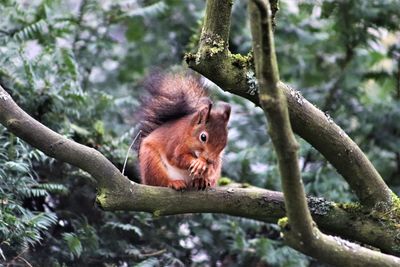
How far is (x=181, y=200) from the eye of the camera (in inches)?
109

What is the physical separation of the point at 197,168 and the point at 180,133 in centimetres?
28

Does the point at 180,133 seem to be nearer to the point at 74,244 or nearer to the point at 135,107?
the point at 74,244

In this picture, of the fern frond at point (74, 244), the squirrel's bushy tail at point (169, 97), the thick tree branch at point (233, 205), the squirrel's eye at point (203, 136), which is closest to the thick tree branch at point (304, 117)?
the thick tree branch at point (233, 205)

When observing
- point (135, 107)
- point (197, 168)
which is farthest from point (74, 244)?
point (135, 107)

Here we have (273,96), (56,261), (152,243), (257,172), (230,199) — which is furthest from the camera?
(257,172)

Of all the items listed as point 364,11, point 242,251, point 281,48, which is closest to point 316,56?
point 281,48

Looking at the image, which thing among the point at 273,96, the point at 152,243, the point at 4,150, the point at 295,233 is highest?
the point at 273,96

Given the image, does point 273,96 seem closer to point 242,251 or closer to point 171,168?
point 171,168

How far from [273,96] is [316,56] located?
11.0ft

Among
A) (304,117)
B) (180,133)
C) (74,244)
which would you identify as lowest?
(74,244)

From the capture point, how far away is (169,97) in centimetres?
335

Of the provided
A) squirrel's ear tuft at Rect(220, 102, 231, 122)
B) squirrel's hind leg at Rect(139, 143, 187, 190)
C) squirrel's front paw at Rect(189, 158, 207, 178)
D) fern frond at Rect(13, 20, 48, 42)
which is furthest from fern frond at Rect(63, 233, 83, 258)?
fern frond at Rect(13, 20, 48, 42)

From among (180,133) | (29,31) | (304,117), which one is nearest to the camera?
(304,117)

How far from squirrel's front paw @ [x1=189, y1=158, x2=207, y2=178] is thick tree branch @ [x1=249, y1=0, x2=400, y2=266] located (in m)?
0.94
